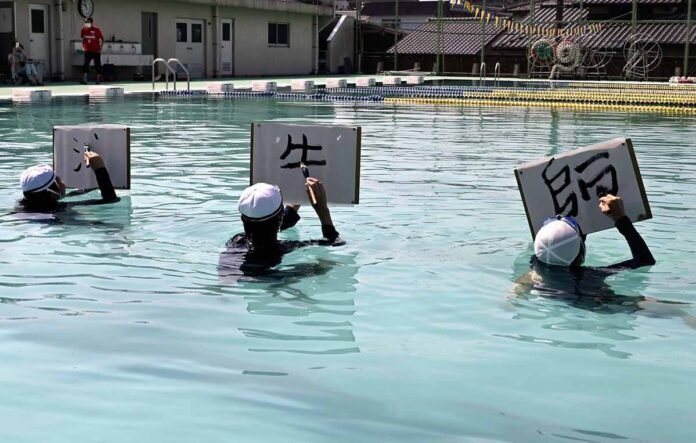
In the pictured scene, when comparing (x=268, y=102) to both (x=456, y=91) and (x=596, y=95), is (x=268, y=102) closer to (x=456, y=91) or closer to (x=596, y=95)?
(x=456, y=91)

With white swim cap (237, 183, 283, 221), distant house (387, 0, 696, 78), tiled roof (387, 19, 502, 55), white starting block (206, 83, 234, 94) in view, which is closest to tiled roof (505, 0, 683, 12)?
distant house (387, 0, 696, 78)

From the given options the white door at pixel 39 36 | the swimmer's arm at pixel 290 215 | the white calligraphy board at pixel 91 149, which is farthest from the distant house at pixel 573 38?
the swimmer's arm at pixel 290 215

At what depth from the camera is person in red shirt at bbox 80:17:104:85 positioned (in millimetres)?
27672

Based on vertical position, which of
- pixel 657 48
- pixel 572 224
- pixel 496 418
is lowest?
pixel 496 418

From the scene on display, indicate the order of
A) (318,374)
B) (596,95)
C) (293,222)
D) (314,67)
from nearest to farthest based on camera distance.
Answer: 1. (318,374)
2. (293,222)
3. (596,95)
4. (314,67)

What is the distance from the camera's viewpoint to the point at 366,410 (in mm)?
4047

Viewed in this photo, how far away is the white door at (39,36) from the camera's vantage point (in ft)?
93.8

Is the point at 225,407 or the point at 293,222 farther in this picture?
the point at 293,222

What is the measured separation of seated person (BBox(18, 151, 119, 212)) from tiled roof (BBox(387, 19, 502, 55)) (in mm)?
35069

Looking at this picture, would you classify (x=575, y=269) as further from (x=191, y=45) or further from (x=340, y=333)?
(x=191, y=45)

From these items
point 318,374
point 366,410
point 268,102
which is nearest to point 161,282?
point 318,374

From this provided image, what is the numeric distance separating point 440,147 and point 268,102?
33.1ft

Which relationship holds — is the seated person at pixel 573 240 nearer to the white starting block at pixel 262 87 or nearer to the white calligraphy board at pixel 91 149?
the white calligraphy board at pixel 91 149

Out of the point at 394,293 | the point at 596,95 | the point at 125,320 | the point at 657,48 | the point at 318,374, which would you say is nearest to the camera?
the point at 318,374
